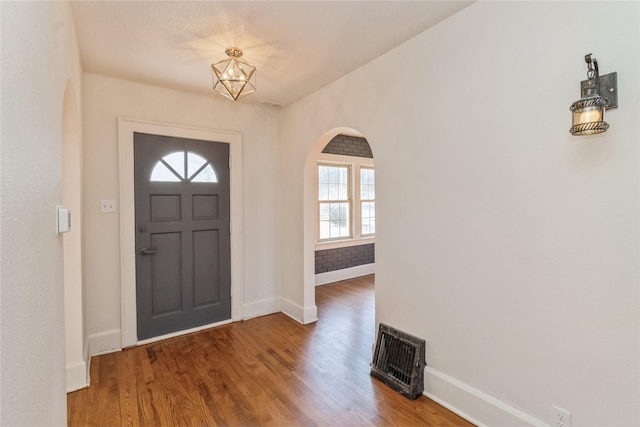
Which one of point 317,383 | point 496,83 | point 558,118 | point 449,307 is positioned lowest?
point 317,383

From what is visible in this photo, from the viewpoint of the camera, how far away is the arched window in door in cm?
317

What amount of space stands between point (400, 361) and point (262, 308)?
6.37 ft

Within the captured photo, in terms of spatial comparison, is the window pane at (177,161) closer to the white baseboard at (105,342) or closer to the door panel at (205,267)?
the door panel at (205,267)

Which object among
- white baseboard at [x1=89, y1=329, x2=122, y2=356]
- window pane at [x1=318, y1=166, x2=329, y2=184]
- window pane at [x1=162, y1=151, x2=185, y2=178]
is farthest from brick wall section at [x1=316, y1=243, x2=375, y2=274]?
white baseboard at [x1=89, y1=329, x2=122, y2=356]

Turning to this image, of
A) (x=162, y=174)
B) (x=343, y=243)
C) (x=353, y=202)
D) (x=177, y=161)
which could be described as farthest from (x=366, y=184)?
(x=162, y=174)

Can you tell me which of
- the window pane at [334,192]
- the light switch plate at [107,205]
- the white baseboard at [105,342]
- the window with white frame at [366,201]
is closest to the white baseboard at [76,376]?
the white baseboard at [105,342]

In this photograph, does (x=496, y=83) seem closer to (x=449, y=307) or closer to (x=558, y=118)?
(x=558, y=118)

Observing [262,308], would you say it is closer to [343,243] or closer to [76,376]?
[76,376]

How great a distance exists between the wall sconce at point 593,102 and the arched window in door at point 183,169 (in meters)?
3.09

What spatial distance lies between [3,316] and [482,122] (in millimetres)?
2234

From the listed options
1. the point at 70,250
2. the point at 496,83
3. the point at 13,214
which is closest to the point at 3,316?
the point at 13,214

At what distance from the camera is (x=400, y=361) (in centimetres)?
A: 239

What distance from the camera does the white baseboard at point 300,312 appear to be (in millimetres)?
3570

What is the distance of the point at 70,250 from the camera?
2336 millimetres
